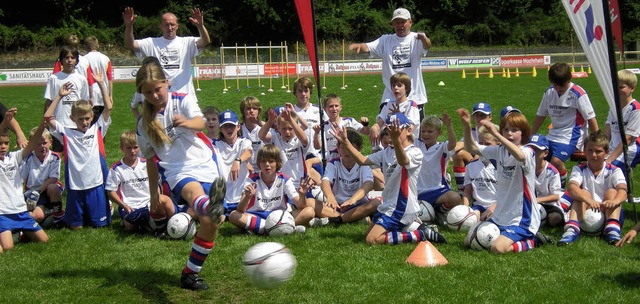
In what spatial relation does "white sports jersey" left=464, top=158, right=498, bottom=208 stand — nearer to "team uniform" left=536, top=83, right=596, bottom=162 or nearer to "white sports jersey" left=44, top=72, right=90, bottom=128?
"team uniform" left=536, top=83, right=596, bottom=162

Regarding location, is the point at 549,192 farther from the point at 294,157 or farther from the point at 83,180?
the point at 83,180

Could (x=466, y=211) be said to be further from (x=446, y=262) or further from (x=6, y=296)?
(x=6, y=296)

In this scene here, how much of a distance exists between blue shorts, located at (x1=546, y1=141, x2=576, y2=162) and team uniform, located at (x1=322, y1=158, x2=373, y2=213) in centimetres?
249

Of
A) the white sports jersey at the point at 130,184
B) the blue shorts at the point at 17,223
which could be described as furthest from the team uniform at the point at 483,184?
the blue shorts at the point at 17,223

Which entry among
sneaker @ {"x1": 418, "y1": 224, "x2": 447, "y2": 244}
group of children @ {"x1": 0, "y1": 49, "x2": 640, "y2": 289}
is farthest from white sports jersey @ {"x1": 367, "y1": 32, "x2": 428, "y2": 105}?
sneaker @ {"x1": 418, "y1": 224, "x2": 447, "y2": 244}

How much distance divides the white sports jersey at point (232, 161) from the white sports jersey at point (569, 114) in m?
3.94

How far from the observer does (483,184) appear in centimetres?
809

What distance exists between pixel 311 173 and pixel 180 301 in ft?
12.6

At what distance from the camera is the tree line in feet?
177

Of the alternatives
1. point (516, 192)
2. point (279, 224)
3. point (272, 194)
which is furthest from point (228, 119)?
point (516, 192)

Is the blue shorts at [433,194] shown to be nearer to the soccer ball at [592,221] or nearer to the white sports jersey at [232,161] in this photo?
the soccer ball at [592,221]

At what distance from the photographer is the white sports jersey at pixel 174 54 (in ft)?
30.3

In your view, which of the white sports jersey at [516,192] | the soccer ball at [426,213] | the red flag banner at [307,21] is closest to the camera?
the white sports jersey at [516,192]

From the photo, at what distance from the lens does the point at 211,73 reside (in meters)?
41.5
